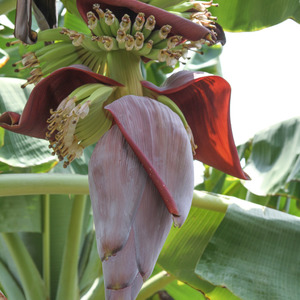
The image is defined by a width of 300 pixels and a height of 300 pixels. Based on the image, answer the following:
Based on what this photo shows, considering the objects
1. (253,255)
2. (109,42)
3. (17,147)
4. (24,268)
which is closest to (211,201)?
(253,255)

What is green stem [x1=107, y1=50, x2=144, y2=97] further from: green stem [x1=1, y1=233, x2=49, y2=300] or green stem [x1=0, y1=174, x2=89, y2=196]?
green stem [x1=1, y1=233, x2=49, y2=300]

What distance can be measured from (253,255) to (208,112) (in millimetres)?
535

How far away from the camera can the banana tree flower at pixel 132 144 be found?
0.40 m

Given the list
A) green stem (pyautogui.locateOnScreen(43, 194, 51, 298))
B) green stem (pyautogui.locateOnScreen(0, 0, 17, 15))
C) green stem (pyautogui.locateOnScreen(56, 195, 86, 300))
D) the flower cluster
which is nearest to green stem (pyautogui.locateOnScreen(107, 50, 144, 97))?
the flower cluster

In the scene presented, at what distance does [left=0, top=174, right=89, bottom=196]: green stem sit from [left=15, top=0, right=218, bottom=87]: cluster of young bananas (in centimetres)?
33

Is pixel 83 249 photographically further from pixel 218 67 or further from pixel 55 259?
pixel 218 67

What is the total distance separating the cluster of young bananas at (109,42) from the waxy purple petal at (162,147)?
0.29 ft

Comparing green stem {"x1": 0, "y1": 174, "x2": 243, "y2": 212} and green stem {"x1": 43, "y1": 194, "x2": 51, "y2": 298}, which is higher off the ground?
green stem {"x1": 0, "y1": 174, "x2": 243, "y2": 212}

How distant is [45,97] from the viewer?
0.51m

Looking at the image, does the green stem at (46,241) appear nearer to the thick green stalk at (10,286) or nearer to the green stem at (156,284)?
the thick green stalk at (10,286)

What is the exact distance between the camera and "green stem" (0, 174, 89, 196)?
2.78ft

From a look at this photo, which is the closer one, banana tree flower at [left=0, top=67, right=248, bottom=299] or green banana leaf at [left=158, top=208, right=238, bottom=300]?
banana tree flower at [left=0, top=67, right=248, bottom=299]

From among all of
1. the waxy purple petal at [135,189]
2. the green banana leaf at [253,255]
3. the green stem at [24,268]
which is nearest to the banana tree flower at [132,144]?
the waxy purple petal at [135,189]

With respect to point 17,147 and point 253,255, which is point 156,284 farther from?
point 17,147
